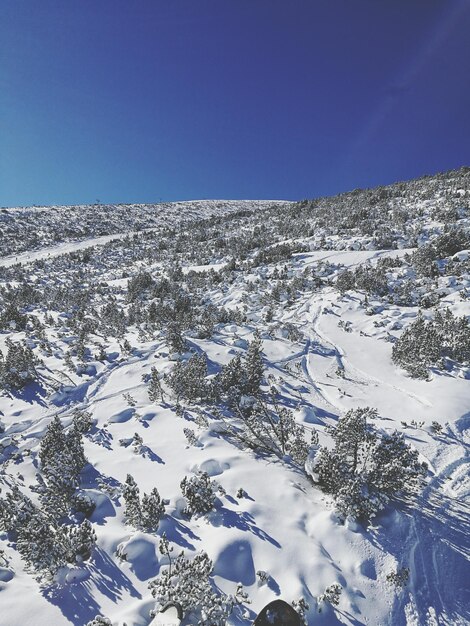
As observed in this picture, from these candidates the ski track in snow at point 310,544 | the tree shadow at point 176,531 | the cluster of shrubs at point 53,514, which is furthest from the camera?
the tree shadow at point 176,531

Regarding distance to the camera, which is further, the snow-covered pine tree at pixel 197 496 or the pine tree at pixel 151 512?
the snow-covered pine tree at pixel 197 496

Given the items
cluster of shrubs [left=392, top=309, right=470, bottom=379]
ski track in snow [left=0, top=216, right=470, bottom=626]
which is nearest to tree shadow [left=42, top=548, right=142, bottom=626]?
ski track in snow [left=0, top=216, right=470, bottom=626]

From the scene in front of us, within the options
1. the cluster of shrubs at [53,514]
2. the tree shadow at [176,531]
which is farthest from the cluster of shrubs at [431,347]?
the cluster of shrubs at [53,514]

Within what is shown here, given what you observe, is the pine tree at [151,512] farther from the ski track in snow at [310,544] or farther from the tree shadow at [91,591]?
the tree shadow at [91,591]

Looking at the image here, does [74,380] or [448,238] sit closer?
[74,380]

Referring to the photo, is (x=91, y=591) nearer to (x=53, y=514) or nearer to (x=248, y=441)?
(x=53, y=514)

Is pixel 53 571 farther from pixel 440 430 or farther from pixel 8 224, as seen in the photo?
pixel 8 224

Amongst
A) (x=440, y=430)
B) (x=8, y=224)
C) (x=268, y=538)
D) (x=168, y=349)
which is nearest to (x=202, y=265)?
(x=168, y=349)

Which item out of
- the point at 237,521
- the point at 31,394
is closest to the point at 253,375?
the point at 237,521
